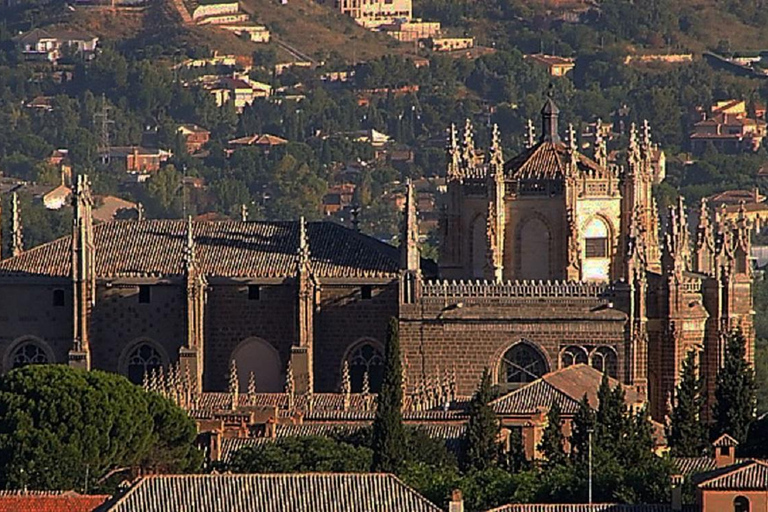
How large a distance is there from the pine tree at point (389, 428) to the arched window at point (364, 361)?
1176 centimetres

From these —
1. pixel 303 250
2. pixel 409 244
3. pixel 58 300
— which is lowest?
pixel 58 300

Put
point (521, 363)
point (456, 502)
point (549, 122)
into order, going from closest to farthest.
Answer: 1. point (456, 502)
2. point (521, 363)
3. point (549, 122)

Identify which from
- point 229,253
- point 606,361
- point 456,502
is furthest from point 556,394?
point 456,502

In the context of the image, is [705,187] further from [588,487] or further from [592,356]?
[588,487]

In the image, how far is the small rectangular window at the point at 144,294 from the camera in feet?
311

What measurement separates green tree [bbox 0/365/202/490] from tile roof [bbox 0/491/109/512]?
6.71 m

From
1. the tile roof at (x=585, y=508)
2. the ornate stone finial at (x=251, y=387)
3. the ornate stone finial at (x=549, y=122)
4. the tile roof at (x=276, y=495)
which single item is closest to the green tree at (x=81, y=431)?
the ornate stone finial at (x=251, y=387)

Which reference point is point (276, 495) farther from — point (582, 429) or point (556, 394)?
point (556, 394)

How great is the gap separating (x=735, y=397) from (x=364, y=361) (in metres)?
12.2

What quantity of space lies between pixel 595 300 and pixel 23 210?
7297 cm

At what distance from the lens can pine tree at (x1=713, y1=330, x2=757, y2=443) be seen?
83562mm

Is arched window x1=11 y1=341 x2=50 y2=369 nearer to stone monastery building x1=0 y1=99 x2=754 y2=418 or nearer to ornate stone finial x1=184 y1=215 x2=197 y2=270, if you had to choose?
stone monastery building x1=0 y1=99 x2=754 y2=418

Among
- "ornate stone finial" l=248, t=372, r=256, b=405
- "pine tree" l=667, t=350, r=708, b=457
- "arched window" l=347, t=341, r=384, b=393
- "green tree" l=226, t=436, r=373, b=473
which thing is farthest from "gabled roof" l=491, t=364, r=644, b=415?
"ornate stone finial" l=248, t=372, r=256, b=405

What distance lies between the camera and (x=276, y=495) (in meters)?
66.8
